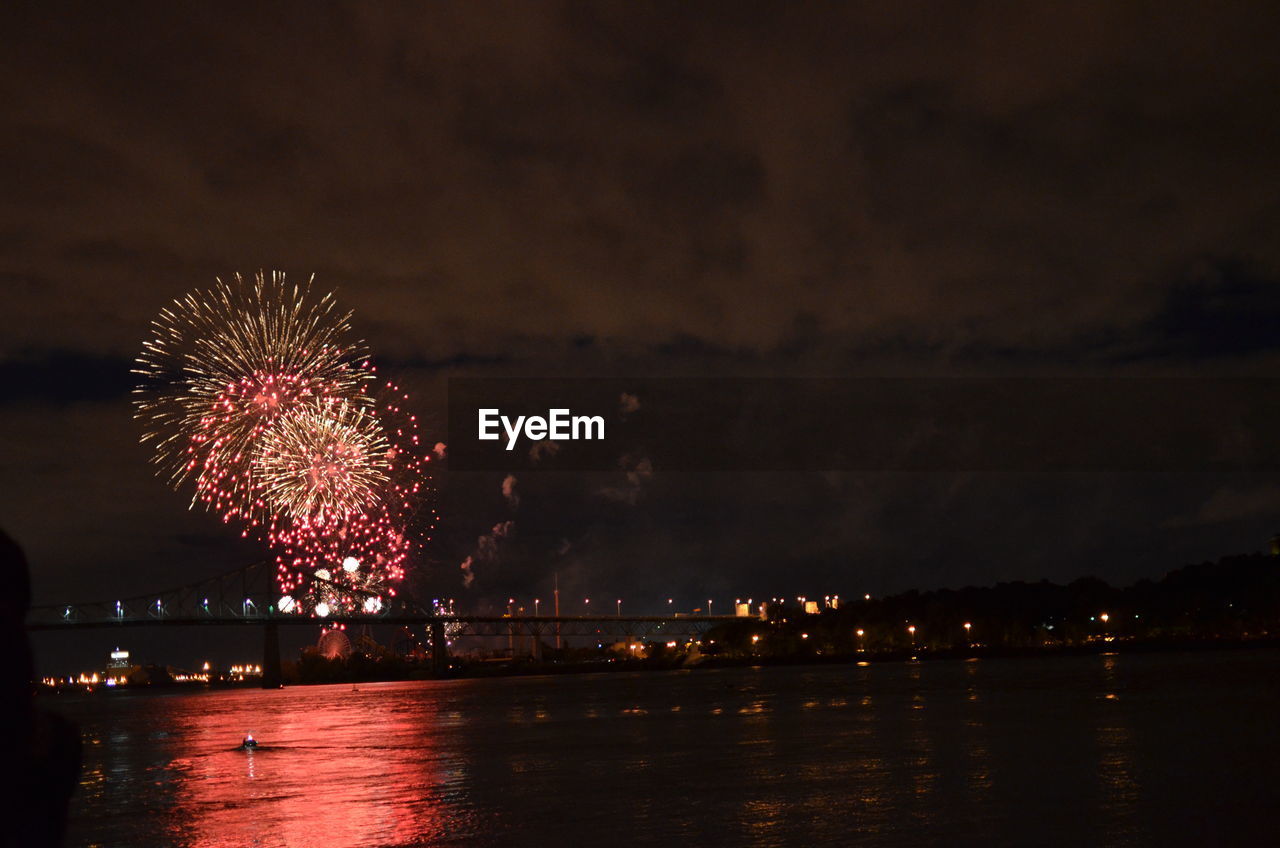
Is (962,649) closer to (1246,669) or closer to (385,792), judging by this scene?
(1246,669)

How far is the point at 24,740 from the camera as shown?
10.6ft

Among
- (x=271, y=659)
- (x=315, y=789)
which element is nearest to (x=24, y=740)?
(x=315, y=789)

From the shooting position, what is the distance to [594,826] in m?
23.3

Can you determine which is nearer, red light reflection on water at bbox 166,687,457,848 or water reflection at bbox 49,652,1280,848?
water reflection at bbox 49,652,1280,848

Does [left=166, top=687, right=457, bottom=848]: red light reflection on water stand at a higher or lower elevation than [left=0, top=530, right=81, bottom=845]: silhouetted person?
lower

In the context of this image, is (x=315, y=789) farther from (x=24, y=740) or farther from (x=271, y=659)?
(x=271, y=659)

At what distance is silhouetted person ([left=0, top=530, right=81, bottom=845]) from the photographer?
3.15m

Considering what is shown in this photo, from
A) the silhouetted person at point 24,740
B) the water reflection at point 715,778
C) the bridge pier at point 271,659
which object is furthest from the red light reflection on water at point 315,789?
the bridge pier at point 271,659

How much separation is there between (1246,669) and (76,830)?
92.5 meters

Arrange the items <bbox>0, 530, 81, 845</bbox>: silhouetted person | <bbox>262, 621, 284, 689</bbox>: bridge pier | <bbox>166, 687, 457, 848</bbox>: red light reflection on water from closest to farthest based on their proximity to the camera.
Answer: <bbox>0, 530, 81, 845</bbox>: silhouetted person
<bbox>166, 687, 457, 848</bbox>: red light reflection on water
<bbox>262, 621, 284, 689</bbox>: bridge pier

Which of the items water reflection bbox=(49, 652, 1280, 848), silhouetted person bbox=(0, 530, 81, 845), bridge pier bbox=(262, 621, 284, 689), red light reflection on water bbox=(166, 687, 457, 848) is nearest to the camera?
silhouetted person bbox=(0, 530, 81, 845)

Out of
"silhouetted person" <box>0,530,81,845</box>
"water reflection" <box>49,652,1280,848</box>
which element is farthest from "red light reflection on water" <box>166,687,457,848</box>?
"silhouetted person" <box>0,530,81,845</box>

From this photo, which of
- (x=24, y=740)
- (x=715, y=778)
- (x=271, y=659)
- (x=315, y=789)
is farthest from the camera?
(x=271, y=659)

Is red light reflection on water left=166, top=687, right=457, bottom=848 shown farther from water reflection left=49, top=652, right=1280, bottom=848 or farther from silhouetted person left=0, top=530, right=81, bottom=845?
silhouetted person left=0, top=530, right=81, bottom=845
